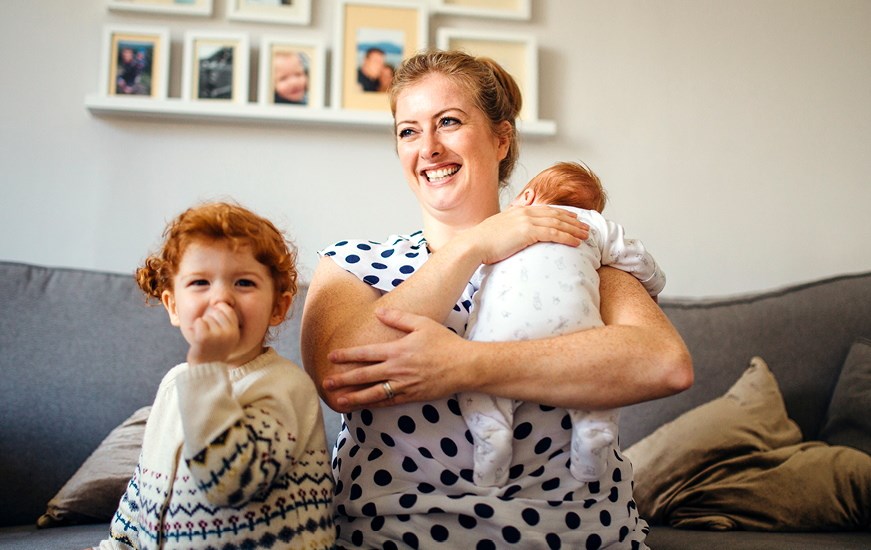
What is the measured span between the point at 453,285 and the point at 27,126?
1.82 meters

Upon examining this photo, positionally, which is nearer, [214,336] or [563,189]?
[214,336]

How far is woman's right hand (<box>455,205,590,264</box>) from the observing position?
4.40ft

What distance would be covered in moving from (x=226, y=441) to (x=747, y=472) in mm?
1344

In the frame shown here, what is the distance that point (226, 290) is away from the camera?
1121 millimetres

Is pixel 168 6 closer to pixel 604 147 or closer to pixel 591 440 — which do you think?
pixel 604 147

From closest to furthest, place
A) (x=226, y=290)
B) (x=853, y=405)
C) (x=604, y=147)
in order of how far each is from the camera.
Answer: (x=226, y=290) → (x=853, y=405) → (x=604, y=147)

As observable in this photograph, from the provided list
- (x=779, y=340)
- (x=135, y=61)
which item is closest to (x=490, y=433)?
(x=779, y=340)

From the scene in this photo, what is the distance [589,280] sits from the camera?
4.36ft

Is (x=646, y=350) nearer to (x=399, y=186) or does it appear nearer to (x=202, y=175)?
(x=399, y=186)

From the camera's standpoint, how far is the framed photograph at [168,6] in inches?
97.6

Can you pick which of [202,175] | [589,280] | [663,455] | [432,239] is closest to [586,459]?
[589,280]

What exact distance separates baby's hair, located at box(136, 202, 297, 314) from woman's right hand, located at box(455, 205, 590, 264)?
1.09ft

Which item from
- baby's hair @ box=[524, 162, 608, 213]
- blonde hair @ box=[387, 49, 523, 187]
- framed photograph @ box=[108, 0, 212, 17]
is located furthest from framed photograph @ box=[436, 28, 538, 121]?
baby's hair @ box=[524, 162, 608, 213]

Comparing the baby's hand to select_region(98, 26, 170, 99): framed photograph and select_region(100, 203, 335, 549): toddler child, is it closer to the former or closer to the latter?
select_region(100, 203, 335, 549): toddler child
